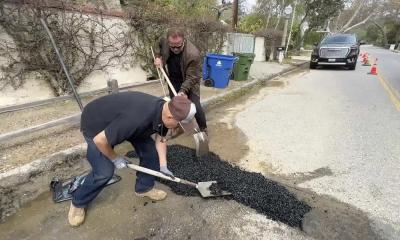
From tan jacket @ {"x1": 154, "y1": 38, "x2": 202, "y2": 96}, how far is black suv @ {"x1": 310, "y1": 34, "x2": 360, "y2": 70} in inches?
474

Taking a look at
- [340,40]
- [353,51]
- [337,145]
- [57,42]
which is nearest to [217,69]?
[57,42]

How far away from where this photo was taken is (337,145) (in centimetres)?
475

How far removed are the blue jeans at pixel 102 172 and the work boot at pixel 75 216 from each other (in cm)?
5

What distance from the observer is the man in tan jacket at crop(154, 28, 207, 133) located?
4277 mm

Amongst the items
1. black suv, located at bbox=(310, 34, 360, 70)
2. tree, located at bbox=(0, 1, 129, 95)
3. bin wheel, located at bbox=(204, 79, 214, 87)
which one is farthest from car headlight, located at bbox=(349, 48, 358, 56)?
tree, located at bbox=(0, 1, 129, 95)

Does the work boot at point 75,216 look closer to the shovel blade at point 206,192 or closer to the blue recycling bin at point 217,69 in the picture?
the shovel blade at point 206,192

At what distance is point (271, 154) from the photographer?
4.43m

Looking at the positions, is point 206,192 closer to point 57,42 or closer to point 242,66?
point 57,42

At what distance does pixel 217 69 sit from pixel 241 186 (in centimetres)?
539

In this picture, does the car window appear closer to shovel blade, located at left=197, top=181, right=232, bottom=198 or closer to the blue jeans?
shovel blade, located at left=197, top=181, right=232, bottom=198

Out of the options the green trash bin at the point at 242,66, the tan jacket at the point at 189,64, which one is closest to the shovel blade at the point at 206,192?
the tan jacket at the point at 189,64

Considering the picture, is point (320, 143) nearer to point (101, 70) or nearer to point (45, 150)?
point (45, 150)

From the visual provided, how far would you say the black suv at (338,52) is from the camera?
47.5 ft

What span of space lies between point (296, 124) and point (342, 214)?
289 centimetres
